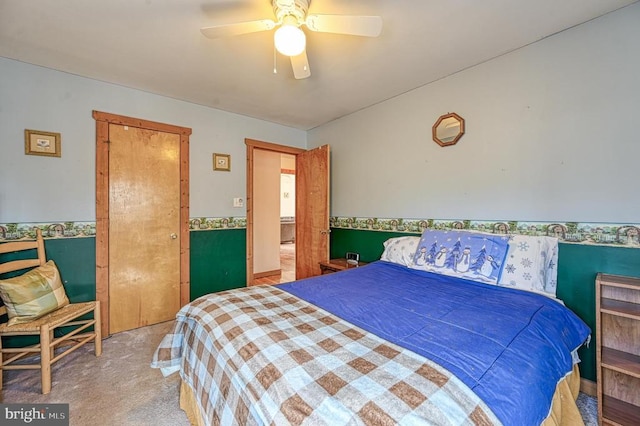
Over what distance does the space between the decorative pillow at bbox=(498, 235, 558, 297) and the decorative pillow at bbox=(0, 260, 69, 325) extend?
340cm

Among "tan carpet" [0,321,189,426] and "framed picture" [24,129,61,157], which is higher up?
"framed picture" [24,129,61,157]

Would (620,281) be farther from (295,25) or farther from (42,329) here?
(42,329)

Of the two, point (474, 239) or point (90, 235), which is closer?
point (474, 239)

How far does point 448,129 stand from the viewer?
257 cm

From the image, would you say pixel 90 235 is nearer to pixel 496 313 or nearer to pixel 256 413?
pixel 256 413

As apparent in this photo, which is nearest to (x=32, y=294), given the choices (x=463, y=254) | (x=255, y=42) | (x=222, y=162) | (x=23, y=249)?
(x=23, y=249)

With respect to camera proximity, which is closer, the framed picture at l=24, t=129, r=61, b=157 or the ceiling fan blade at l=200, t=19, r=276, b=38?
the ceiling fan blade at l=200, t=19, r=276, b=38

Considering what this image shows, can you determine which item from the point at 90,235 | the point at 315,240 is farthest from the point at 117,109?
the point at 315,240

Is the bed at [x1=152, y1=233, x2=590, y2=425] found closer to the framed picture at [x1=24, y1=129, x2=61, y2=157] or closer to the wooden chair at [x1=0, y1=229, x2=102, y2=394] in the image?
the wooden chair at [x1=0, y1=229, x2=102, y2=394]

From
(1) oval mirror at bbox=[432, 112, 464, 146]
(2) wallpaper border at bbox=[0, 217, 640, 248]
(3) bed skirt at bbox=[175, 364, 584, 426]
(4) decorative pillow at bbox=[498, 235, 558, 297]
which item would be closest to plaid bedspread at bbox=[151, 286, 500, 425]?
(3) bed skirt at bbox=[175, 364, 584, 426]

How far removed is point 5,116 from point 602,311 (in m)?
4.60

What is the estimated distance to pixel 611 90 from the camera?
1.76 meters

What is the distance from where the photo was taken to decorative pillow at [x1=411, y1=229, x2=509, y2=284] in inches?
Answer: 76.2

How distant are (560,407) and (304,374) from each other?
1.26m
